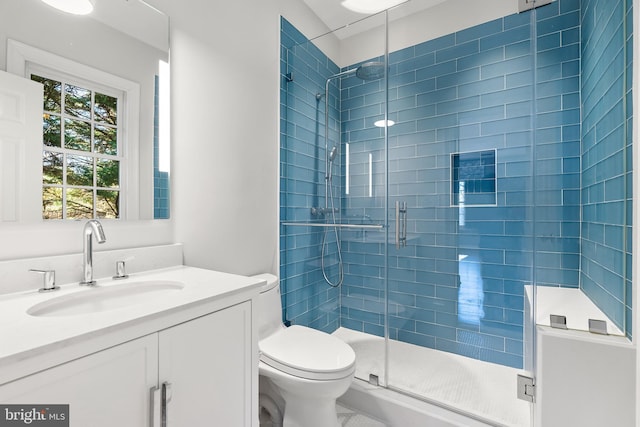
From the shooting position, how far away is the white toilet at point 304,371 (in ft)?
4.42

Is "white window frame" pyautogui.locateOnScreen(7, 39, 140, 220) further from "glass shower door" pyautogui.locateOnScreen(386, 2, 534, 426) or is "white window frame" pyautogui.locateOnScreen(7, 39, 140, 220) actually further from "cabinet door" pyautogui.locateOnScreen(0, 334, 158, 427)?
"glass shower door" pyautogui.locateOnScreen(386, 2, 534, 426)

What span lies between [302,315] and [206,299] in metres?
1.34

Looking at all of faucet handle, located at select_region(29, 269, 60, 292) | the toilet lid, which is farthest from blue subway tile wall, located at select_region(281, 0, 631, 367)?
faucet handle, located at select_region(29, 269, 60, 292)

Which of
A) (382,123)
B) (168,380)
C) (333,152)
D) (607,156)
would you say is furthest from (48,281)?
(607,156)

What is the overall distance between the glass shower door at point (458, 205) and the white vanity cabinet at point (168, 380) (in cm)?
114

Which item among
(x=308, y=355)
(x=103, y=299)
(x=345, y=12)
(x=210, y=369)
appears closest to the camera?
(x=210, y=369)

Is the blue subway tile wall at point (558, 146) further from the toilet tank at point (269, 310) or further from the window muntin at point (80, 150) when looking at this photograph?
the window muntin at point (80, 150)

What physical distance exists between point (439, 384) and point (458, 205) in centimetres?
106

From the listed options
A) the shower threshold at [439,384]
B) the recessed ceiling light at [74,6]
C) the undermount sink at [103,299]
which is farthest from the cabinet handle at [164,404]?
the recessed ceiling light at [74,6]

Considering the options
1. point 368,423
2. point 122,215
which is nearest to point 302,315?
point 368,423

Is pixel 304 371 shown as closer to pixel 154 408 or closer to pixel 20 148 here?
pixel 154 408

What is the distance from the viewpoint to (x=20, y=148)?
104 cm

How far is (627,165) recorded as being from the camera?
3.89 ft

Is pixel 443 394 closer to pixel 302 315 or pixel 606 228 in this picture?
pixel 302 315
